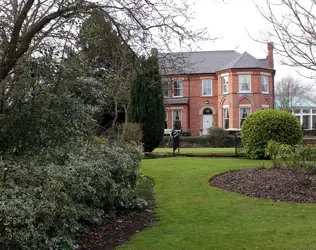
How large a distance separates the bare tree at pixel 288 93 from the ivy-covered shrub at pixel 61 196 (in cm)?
4085

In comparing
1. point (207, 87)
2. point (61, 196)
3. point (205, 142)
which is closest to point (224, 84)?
point (207, 87)

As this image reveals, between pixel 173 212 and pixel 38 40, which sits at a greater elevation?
pixel 38 40

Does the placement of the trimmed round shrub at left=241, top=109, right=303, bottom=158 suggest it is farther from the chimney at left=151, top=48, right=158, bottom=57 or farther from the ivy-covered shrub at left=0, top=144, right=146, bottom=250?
the ivy-covered shrub at left=0, top=144, right=146, bottom=250

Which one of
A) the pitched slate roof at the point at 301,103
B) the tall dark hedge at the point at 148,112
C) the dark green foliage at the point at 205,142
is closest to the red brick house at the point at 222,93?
the dark green foliage at the point at 205,142

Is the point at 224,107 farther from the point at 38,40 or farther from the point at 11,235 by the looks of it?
the point at 11,235

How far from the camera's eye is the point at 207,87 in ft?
132

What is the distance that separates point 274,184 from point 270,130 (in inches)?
279

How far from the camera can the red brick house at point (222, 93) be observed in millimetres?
36750

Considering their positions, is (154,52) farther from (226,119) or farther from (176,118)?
(176,118)

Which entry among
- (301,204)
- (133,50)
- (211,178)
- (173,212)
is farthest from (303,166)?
(133,50)

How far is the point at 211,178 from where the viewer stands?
11.9 metres

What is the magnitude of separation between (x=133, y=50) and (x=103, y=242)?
4703 mm

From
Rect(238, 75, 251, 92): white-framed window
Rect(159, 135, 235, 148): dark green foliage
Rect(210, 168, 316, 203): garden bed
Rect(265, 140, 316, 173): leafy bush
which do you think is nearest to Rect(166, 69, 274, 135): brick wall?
Rect(238, 75, 251, 92): white-framed window

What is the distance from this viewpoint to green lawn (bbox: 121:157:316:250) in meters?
5.71
